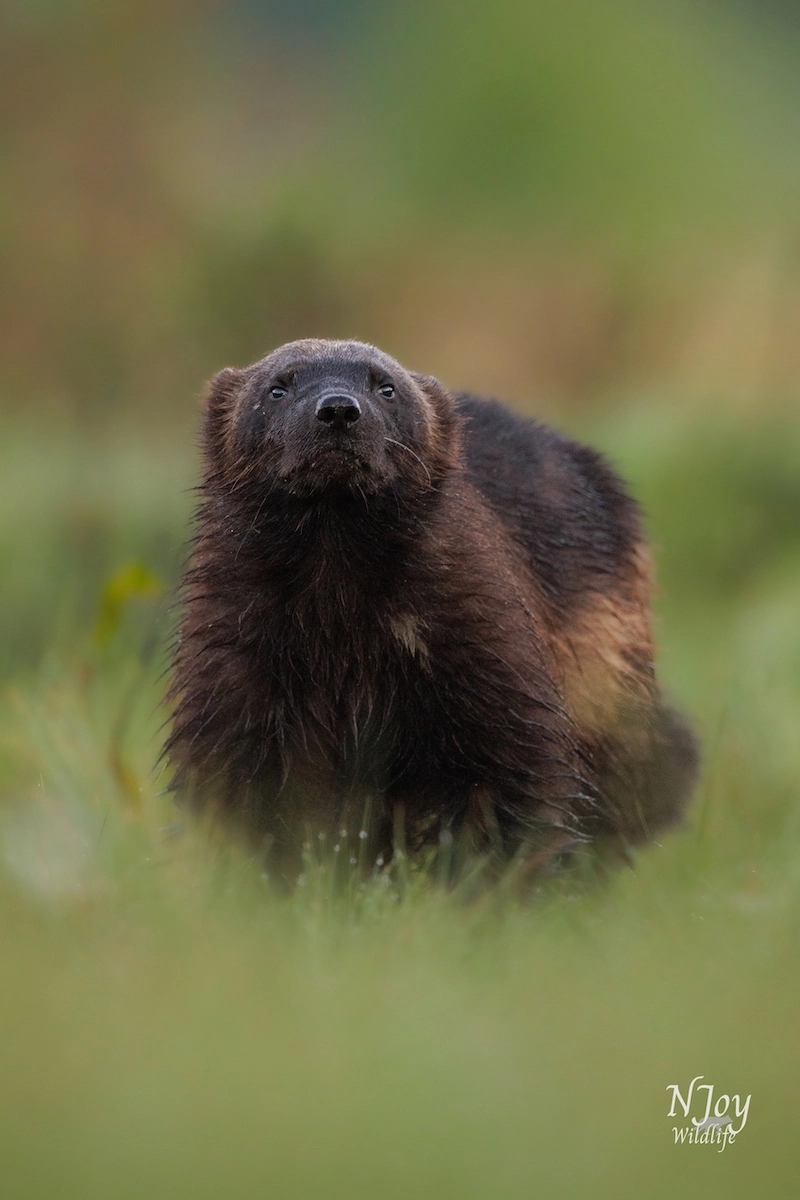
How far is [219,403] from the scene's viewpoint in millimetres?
4730

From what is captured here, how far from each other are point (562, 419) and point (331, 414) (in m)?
7.79

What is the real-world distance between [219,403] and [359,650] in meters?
1.02

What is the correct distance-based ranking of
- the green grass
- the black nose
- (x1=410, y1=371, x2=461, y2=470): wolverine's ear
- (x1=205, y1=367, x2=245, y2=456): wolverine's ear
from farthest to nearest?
(x1=205, y1=367, x2=245, y2=456): wolverine's ear → (x1=410, y1=371, x2=461, y2=470): wolverine's ear → the black nose → the green grass

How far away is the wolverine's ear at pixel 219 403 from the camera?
183 inches

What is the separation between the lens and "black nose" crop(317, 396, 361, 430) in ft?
13.1

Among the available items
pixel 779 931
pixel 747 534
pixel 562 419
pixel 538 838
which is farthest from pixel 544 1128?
pixel 562 419

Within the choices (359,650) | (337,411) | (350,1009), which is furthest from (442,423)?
(350,1009)

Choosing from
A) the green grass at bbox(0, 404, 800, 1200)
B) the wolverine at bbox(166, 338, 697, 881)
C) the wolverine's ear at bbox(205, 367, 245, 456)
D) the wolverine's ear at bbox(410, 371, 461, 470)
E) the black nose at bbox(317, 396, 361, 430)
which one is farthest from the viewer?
the wolverine's ear at bbox(205, 367, 245, 456)

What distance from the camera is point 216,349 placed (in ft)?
37.6

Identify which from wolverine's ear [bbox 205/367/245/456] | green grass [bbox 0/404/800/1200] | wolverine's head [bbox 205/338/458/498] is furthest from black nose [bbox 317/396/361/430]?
green grass [bbox 0/404/800/1200]

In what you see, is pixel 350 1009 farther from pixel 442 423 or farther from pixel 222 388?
pixel 222 388

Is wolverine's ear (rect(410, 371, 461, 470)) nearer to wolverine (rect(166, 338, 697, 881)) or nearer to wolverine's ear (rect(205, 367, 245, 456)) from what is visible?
wolverine (rect(166, 338, 697, 881))

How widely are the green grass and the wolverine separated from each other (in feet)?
0.82

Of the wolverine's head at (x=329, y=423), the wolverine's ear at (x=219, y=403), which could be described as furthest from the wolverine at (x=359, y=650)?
the wolverine's ear at (x=219, y=403)
